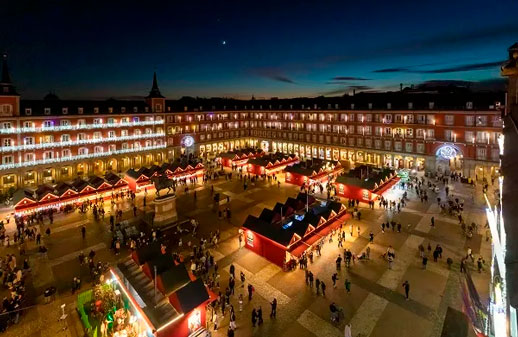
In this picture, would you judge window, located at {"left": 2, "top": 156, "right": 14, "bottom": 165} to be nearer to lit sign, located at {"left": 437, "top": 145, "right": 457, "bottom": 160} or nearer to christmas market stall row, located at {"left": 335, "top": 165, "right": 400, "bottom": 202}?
christmas market stall row, located at {"left": 335, "top": 165, "right": 400, "bottom": 202}

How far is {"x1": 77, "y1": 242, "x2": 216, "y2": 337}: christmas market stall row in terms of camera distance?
693 inches

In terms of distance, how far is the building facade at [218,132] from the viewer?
1976 inches

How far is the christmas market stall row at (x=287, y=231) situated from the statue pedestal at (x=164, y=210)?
11123 mm

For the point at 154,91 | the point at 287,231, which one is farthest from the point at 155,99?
the point at 287,231

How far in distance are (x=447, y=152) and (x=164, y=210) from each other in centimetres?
5156

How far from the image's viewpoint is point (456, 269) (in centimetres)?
2439

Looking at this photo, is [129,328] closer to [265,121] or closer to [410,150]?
[410,150]

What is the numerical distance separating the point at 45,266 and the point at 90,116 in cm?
4097

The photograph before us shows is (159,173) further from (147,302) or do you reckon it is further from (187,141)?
(147,302)

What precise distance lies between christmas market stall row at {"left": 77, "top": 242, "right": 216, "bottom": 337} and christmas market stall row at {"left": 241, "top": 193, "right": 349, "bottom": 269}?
805 centimetres

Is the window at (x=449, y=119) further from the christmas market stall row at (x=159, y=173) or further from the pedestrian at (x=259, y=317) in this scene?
the pedestrian at (x=259, y=317)

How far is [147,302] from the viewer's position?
18.4 meters

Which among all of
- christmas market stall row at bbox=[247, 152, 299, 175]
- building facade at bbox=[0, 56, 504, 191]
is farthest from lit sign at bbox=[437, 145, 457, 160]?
christmas market stall row at bbox=[247, 152, 299, 175]

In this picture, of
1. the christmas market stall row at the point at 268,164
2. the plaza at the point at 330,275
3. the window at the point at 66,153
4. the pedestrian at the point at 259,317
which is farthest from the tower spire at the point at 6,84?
the pedestrian at the point at 259,317
